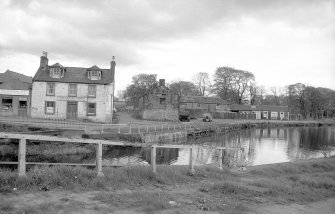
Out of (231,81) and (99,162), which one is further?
(231,81)

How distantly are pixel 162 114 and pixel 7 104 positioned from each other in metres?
26.4

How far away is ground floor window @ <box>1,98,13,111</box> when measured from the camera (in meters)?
41.7

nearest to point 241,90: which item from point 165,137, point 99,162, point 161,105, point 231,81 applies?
point 231,81

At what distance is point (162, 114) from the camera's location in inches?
2275

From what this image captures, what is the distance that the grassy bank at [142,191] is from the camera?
6.48 meters

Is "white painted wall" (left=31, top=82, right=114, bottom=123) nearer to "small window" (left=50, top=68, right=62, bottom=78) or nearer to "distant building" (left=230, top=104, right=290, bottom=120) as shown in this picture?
"small window" (left=50, top=68, right=62, bottom=78)

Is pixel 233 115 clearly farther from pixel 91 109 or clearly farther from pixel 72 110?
pixel 72 110

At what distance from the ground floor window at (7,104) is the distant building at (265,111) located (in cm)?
6693

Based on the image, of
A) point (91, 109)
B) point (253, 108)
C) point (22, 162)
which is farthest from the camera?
point (253, 108)

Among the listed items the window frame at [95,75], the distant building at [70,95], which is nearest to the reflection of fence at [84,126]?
the distant building at [70,95]

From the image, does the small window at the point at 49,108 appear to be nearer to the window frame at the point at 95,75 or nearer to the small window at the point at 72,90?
the small window at the point at 72,90

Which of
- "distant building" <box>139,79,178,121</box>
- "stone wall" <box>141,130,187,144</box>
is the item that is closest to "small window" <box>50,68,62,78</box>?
"stone wall" <box>141,130,187,144</box>

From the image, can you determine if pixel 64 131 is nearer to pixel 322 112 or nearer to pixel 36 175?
pixel 36 175

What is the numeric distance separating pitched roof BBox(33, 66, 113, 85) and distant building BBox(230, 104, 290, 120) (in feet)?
193
